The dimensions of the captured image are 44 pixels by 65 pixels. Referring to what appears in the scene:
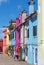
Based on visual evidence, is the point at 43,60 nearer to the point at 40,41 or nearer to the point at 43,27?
the point at 40,41

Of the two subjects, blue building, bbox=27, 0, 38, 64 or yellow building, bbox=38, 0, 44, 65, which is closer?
yellow building, bbox=38, 0, 44, 65

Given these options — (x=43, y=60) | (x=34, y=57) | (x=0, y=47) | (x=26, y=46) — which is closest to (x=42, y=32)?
(x=43, y=60)

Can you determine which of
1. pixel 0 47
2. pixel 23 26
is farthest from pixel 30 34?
pixel 0 47

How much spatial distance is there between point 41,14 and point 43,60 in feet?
5.41

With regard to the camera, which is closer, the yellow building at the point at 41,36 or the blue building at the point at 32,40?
the yellow building at the point at 41,36

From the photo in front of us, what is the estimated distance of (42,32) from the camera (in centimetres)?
870

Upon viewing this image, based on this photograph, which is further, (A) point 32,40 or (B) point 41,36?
(A) point 32,40

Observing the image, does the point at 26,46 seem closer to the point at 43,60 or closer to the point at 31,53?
the point at 31,53

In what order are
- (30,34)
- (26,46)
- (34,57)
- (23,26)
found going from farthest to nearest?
(23,26), (26,46), (30,34), (34,57)

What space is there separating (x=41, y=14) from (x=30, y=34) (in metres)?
23.7

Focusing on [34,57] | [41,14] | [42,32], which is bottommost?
[34,57]

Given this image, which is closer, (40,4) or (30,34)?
(40,4)

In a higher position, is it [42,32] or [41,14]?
[41,14]

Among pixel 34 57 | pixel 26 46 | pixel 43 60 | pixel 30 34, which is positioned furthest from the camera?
pixel 26 46
